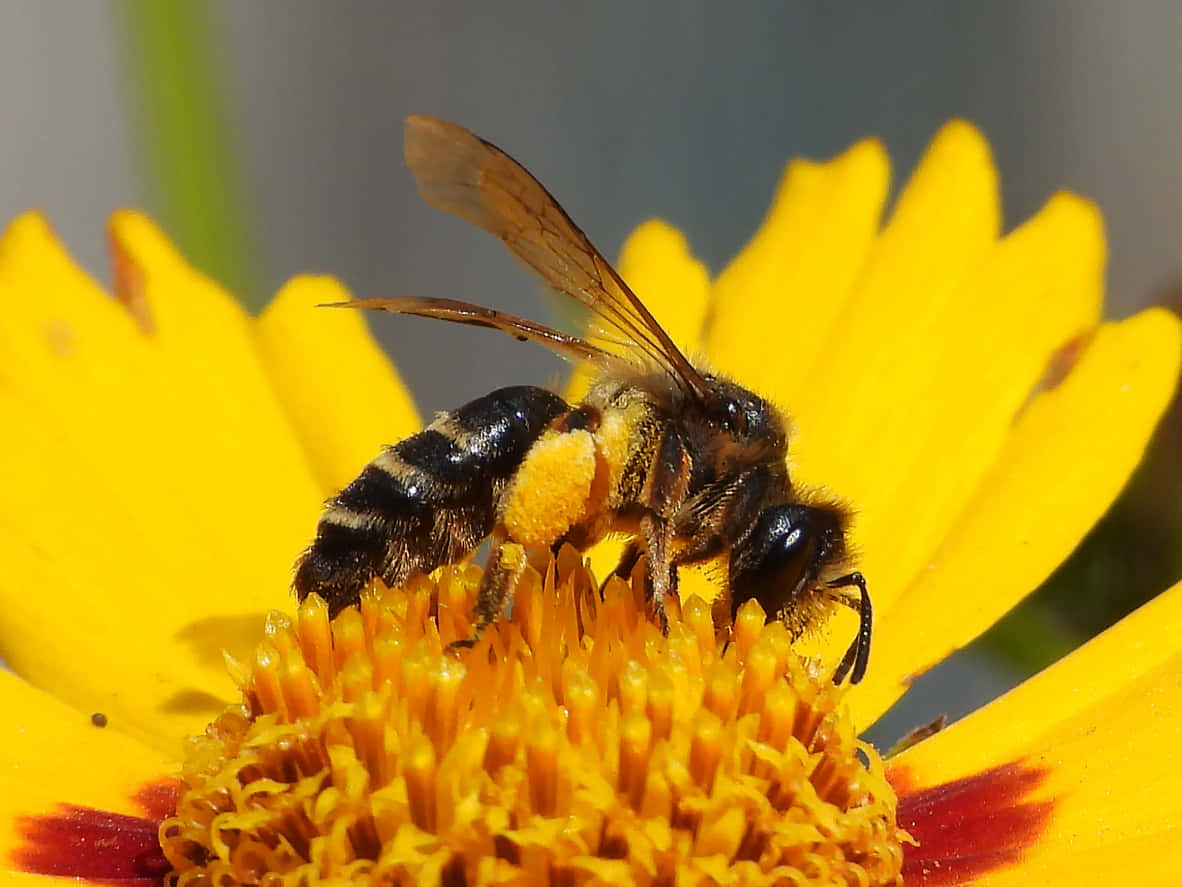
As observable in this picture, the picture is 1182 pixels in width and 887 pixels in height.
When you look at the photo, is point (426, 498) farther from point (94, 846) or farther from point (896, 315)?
point (896, 315)

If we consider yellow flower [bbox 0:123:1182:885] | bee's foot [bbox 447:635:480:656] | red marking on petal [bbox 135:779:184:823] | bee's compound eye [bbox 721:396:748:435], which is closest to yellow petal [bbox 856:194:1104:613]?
yellow flower [bbox 0:123:1182:885]

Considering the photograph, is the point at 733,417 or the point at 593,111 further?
the point at 593,111

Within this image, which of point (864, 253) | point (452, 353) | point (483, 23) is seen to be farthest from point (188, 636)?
point (483, 23)

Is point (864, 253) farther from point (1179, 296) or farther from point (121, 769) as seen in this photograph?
point (121, 769)

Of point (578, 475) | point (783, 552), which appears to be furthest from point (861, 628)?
point (578, 475)

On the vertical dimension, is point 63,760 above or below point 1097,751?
above

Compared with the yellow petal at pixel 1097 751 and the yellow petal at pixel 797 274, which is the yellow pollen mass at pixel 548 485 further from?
the yellow petal at pixel 797 274

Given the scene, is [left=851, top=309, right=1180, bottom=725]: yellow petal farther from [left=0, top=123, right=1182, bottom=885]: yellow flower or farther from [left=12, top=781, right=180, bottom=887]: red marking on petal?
[left=12, top=781, right=180, bottom=887]: red marking on petal
